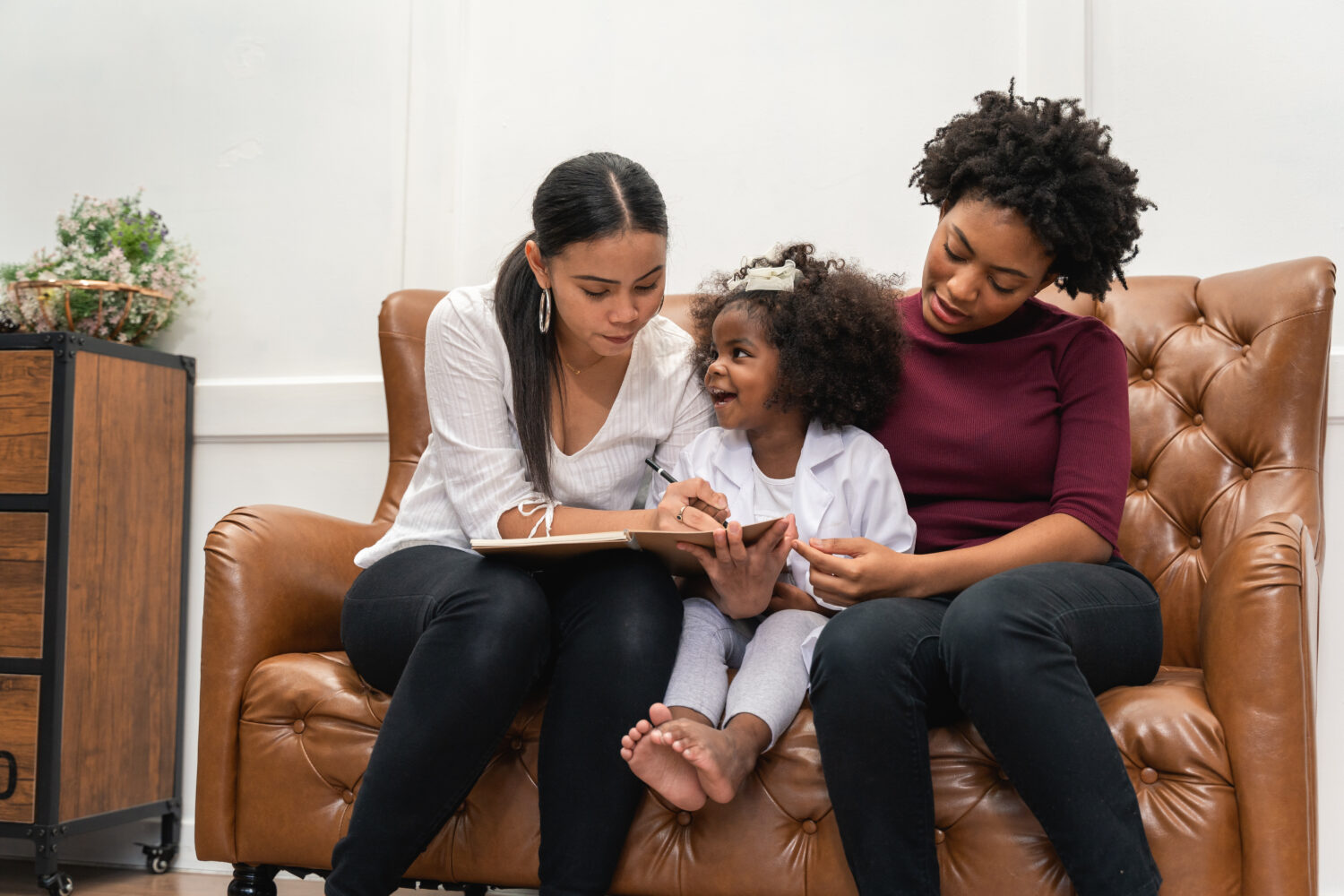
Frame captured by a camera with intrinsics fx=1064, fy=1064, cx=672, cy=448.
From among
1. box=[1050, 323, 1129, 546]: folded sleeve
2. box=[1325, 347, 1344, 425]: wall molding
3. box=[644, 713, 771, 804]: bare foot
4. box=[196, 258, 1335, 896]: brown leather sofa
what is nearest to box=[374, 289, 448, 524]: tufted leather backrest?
box=[196, 258, 1335, 896]: brown leather sofa

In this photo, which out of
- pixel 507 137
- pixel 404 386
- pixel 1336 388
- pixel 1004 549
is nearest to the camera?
pixel 1004 549

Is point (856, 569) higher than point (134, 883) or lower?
higher

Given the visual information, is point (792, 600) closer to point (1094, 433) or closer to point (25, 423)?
point (1094, 433)

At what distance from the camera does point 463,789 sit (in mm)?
1208

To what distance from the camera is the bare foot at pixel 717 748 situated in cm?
110

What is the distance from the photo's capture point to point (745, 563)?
1.32m

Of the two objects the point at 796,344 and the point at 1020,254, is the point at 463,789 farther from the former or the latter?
the point at 1020,254

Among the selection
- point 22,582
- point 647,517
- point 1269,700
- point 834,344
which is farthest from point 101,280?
point 1269,700

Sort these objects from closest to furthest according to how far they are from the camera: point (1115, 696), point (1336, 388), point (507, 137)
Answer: point (1115, 696), point (1336, 388), point (507, 137)

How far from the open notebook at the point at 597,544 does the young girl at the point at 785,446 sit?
27mm

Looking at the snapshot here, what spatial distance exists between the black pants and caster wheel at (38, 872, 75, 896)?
104 centimetres

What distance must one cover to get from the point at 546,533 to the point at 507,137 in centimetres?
114

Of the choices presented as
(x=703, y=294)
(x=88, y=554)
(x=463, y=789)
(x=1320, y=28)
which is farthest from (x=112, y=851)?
(x=1320, y=28)

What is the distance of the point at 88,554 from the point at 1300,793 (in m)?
1.91
